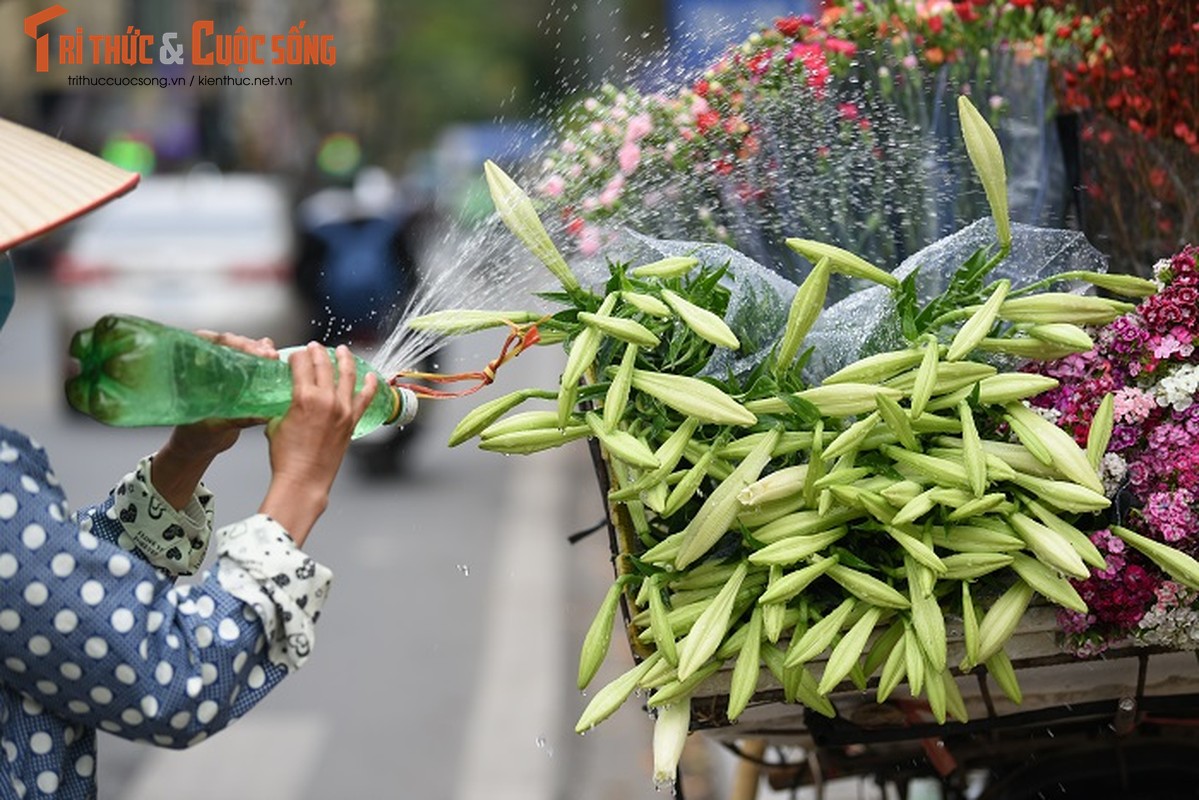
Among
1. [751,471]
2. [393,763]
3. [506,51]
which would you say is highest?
[751,471]

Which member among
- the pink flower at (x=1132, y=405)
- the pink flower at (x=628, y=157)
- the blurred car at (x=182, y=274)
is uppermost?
the pink flower at (x=628, y=157)

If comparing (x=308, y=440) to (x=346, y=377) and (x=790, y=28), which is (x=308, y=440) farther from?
(x=790, y=28)

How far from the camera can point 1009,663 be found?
245cm

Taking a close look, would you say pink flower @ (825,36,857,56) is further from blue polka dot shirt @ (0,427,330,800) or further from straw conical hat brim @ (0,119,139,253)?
blue polka dot shirt @ (0,427,330,800)

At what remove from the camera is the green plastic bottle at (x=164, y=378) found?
6.87 feet

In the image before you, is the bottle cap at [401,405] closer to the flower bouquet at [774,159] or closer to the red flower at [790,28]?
the flower bouquet at [774,159]

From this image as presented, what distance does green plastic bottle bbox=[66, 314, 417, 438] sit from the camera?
2.09 metres

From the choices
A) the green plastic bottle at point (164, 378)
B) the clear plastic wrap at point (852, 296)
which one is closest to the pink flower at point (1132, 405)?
the clear plastic wrap at point (852, 296)

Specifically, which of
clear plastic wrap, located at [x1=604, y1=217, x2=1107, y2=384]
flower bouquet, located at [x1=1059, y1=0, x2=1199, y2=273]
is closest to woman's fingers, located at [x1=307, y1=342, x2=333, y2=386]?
clear plastic wrap, located at [x1=604, y1=217, x2=1107, y2=384]

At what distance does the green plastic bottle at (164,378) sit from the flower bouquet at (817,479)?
1.17 feet

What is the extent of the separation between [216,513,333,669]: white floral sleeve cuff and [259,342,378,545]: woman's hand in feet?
0.12

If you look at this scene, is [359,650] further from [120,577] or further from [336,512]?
[120,577]

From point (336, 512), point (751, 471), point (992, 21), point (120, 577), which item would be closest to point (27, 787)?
point (120, 577)

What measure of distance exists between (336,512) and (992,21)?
847 cm
